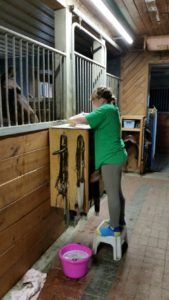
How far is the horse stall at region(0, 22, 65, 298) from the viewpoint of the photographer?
193cm

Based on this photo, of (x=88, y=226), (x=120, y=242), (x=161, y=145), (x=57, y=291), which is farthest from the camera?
(x=161, y=145)

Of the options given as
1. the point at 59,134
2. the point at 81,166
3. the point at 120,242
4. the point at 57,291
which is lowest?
the point at 57,291

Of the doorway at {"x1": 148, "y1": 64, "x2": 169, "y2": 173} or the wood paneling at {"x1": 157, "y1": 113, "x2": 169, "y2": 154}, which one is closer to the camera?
the doorway at {"x1": 148, "y1": 64, "x2": 169, "y2": 173}

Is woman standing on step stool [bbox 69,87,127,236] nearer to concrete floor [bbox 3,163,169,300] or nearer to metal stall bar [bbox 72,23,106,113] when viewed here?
concrete floor [bbox 3,163,169,300]

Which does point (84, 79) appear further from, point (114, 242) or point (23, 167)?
point (114, 242)

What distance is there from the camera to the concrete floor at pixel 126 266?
2051mm

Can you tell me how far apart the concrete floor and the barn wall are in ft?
9.13

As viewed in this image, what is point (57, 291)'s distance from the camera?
2.07m

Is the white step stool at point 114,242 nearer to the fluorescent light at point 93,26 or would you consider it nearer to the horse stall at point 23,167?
the horse stall at point 23,167

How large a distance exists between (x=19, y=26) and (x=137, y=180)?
11.4ft

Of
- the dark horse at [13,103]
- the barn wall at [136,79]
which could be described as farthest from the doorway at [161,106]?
the dark horse at [13,103]

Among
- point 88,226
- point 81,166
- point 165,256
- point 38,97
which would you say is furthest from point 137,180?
point 38,97

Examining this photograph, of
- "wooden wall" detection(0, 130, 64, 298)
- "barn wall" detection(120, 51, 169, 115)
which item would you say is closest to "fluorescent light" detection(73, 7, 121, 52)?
"barn wall" detection(120, 51, 169, 115)

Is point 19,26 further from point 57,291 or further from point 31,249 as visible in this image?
point 57,291
